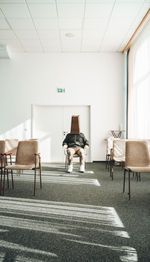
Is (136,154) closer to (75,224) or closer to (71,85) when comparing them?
(75,224)

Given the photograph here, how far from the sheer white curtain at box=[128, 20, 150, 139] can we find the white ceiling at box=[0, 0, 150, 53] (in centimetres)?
52

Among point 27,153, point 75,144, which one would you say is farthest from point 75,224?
point 75,144

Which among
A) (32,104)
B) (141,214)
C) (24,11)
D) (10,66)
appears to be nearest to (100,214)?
(141,214)

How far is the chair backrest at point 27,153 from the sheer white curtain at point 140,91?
295 centimetres

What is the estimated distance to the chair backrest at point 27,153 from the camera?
12.2 ft

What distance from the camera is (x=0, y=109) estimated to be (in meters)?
6.97

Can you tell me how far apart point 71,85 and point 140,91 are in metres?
2.43

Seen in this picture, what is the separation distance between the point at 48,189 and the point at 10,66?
503 cm

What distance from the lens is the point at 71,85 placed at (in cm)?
702

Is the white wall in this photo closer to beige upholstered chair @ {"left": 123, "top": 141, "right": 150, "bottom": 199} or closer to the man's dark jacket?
the man's dark jacket

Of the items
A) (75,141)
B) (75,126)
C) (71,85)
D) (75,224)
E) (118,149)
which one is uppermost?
(71,85)

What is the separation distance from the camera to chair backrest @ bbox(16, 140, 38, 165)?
3717 millimetres

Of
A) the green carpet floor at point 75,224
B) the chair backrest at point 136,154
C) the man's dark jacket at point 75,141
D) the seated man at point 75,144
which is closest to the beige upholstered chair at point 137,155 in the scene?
the chair backrest at point 136,154

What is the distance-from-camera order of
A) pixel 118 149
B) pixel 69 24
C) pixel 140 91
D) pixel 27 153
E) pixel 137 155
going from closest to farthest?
pixel 137 155, pixel 27 153, pixel 118 149, pixel 69 24, pixel 140 91
